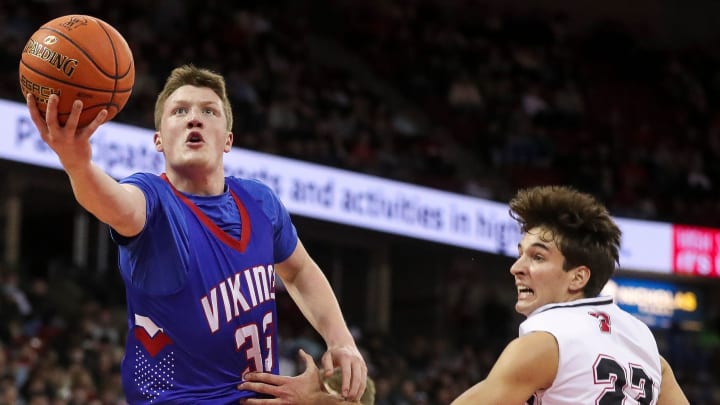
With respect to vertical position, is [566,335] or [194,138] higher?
[194,138]

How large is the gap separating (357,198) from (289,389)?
12.0 m

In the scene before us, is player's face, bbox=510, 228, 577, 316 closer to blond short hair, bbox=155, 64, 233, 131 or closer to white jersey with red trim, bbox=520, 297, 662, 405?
white jersey with red trim, bbox=520, 297, 662, 405

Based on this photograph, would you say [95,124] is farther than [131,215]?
No

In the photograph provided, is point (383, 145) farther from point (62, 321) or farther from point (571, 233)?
point (571, 233)

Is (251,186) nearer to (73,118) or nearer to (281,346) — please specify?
(73,118)

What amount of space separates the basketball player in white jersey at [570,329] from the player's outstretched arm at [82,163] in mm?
1218

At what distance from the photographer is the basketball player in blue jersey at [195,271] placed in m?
3.79

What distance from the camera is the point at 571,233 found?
3.90 meters

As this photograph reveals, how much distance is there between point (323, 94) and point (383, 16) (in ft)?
13.9

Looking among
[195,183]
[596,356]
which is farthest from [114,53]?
[596,356]

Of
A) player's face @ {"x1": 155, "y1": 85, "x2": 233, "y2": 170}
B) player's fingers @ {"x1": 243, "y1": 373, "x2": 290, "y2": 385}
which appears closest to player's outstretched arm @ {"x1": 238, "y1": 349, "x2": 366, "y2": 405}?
player's fingers @ {"x1": 243, "y1": 373, "x2": 290, "y2": 385}

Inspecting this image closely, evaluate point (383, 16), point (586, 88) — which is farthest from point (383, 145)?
point (586, 88)

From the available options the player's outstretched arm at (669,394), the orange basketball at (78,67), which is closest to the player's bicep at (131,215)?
the orange basketball at (78,67)

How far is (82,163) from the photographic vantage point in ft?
10.8
